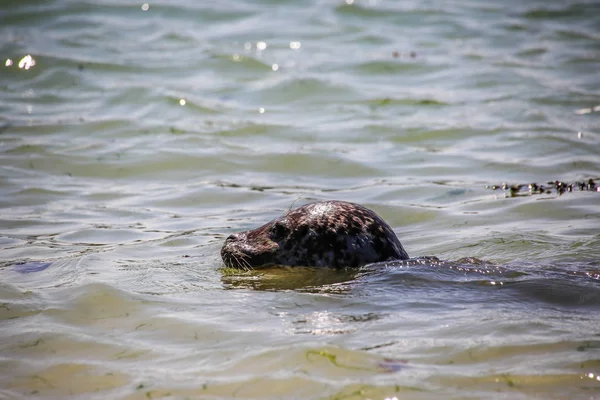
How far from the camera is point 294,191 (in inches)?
360

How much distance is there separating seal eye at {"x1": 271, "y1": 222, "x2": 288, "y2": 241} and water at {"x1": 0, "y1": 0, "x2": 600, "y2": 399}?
0.28m

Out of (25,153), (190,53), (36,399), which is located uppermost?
(190,53)

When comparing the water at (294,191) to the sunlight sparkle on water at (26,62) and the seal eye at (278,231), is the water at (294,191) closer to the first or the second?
the sunlight sparkle on water at (26,62)

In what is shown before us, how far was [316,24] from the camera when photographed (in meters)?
17.1

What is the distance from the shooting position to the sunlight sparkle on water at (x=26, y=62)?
45.0ft

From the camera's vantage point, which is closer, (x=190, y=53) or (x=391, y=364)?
(x=391, y=364)

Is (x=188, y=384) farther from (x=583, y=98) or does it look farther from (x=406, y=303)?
(x=583, y=98)

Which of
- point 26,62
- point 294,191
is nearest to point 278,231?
point 294,191

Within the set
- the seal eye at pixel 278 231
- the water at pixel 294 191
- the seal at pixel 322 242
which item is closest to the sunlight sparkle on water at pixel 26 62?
the water at pixel 294 191

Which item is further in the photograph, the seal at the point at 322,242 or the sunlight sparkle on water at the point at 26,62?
the sunlight sparkle on water at the point at 26,62

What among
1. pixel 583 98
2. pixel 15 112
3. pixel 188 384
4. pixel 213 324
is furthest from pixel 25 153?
pixel 583 98

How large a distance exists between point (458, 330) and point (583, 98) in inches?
340

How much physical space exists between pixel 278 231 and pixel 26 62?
Answer: 900 centimetres

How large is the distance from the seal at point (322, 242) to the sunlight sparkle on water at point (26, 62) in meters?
8.65
